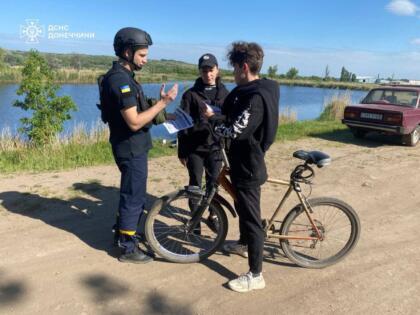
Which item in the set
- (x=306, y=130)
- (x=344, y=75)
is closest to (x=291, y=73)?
(x=344, y=75)

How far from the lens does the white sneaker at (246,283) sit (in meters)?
3.17

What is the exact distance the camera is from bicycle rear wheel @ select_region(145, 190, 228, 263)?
3.54 metres

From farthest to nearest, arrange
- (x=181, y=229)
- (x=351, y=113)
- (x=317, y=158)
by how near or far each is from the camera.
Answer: (x=351, y=113)
(x=181, y=229)
(x=317, y=158)

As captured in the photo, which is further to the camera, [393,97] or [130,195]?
[393,97]

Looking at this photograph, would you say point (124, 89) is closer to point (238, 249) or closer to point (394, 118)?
point (238, 249)

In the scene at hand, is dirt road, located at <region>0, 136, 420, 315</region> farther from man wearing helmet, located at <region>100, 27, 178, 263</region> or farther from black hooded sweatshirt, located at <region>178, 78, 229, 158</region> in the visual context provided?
black hooded sweatshirt, located at <region>178, 78, 229, 158</region>

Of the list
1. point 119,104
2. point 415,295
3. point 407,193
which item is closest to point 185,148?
point 119,104

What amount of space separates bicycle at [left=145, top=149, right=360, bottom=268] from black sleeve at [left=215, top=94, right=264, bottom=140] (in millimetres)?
466

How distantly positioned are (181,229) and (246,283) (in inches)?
35.5

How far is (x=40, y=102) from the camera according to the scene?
10227 millimetres

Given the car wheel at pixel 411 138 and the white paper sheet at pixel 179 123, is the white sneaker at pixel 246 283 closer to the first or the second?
the white paper sheet at pixel 179 123

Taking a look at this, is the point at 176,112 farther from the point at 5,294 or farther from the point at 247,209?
the point at 5,294

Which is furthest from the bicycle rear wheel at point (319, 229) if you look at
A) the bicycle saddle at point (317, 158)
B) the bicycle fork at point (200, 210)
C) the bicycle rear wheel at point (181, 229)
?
the bicycle fork at point (200, 210)

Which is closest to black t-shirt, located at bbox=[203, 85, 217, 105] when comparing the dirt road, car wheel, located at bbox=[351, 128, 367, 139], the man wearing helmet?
the man wearing helmet
